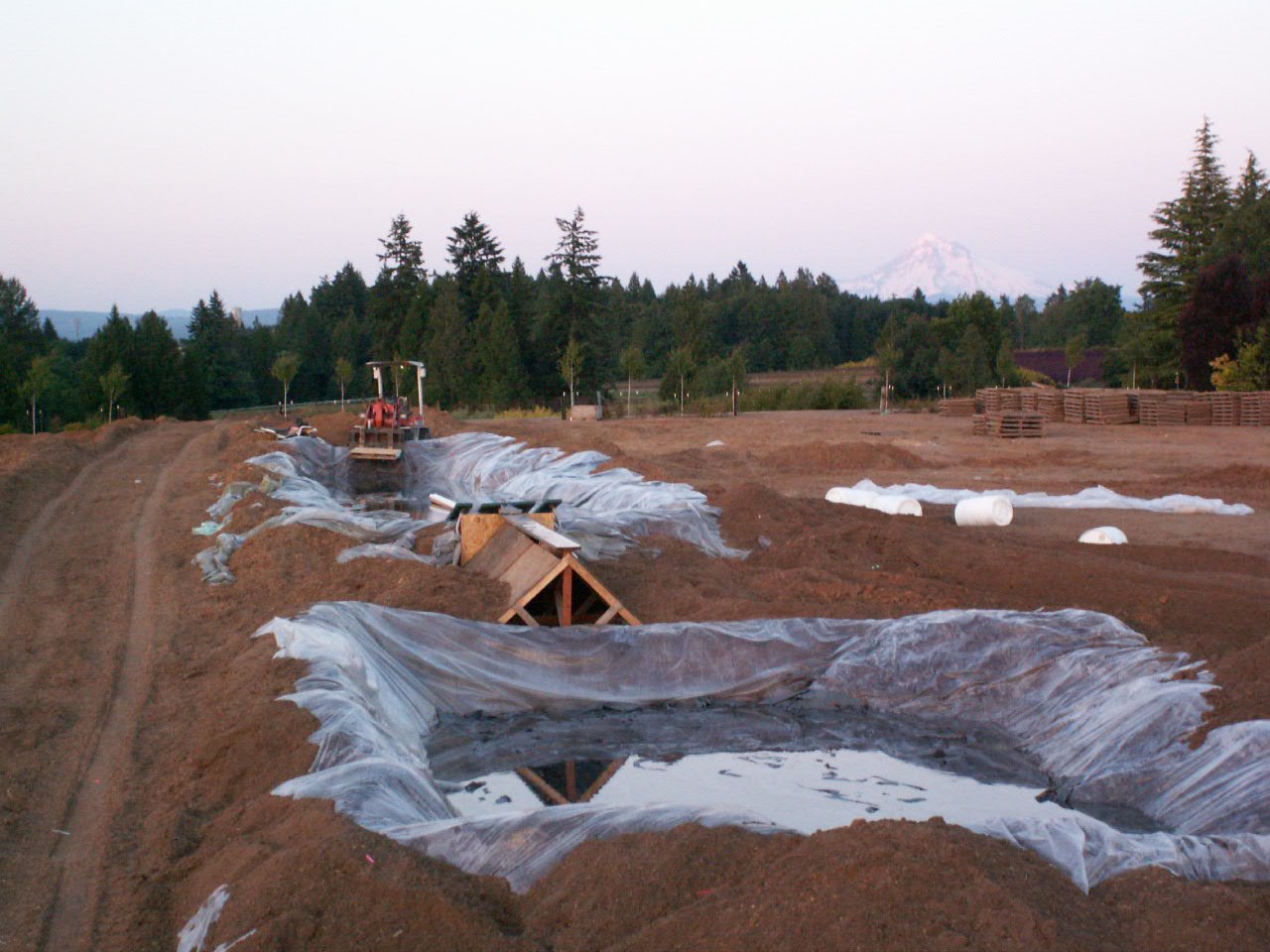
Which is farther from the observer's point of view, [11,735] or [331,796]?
[11,735]

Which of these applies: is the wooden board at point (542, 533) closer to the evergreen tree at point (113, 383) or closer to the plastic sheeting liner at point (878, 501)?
the plastic sheeting liner at point (878, 501)

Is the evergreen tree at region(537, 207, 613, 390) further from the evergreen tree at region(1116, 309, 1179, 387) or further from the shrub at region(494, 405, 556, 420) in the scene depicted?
the evergreen tree at region(1116, 309, 1179, 387)

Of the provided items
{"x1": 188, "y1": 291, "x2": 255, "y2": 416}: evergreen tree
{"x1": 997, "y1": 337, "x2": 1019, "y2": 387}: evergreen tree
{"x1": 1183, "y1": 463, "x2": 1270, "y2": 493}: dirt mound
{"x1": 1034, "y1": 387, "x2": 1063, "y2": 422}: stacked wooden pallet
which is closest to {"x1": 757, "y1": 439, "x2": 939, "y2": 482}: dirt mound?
{"x1": 1183, "y1": 463, "x2": 1270, "y2": 493}: dirt mound

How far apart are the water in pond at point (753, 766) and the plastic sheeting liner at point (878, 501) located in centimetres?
771

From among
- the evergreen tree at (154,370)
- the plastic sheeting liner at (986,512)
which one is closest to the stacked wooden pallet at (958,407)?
the plastic sheeting liner at (986,512)

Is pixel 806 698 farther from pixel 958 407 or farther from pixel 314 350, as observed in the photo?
pixel 314 350

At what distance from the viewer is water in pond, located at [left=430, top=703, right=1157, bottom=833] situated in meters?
6.28

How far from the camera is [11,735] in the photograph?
6480 millimetres

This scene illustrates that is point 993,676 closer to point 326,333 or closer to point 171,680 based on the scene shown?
point 171,680

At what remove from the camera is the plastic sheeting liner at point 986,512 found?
47.1ft

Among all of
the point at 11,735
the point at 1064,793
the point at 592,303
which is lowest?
the point at 1064,793

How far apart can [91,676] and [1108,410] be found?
30159mm

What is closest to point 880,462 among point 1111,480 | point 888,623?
point 1111,480

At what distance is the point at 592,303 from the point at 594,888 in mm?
39466
